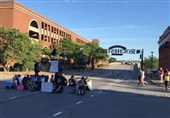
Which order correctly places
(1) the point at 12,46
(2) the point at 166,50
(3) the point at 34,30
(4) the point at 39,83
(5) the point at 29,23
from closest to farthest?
(4) the point at 39,83 → (1) the point at 12,46 → (2) the point at 166,50 → (5) the point at 29,23 → (3) the point at 34,30

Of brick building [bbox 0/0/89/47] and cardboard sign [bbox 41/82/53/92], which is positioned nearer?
cardboard sign [bbox 41/82/53/92]

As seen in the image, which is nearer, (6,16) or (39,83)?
(39,83)

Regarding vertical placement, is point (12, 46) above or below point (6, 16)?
below

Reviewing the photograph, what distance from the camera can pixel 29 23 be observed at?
84.1 m

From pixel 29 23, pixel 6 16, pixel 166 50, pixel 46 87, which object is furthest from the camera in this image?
pixel 29 23

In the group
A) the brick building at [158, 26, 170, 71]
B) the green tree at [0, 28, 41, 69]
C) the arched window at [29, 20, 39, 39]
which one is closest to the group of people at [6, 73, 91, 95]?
the green tree at [0, 28, 41, 69]

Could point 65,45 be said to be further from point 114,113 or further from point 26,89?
point 114,113

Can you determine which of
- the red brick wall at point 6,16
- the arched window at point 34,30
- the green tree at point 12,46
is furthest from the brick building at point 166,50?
the red brick wall at point 6,16

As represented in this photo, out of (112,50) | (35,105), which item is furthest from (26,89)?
(112,50)

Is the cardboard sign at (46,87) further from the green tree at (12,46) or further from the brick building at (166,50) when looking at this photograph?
the brick building at (166,50)

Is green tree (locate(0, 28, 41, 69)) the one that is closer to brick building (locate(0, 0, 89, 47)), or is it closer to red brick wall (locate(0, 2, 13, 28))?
red brick wall (locate(0, 2, 13, 28))

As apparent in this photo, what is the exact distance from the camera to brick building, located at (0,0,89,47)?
76.2 metres

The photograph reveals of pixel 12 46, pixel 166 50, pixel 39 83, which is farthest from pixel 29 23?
pixel 39 83

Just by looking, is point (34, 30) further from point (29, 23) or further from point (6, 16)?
point (6, 16)
